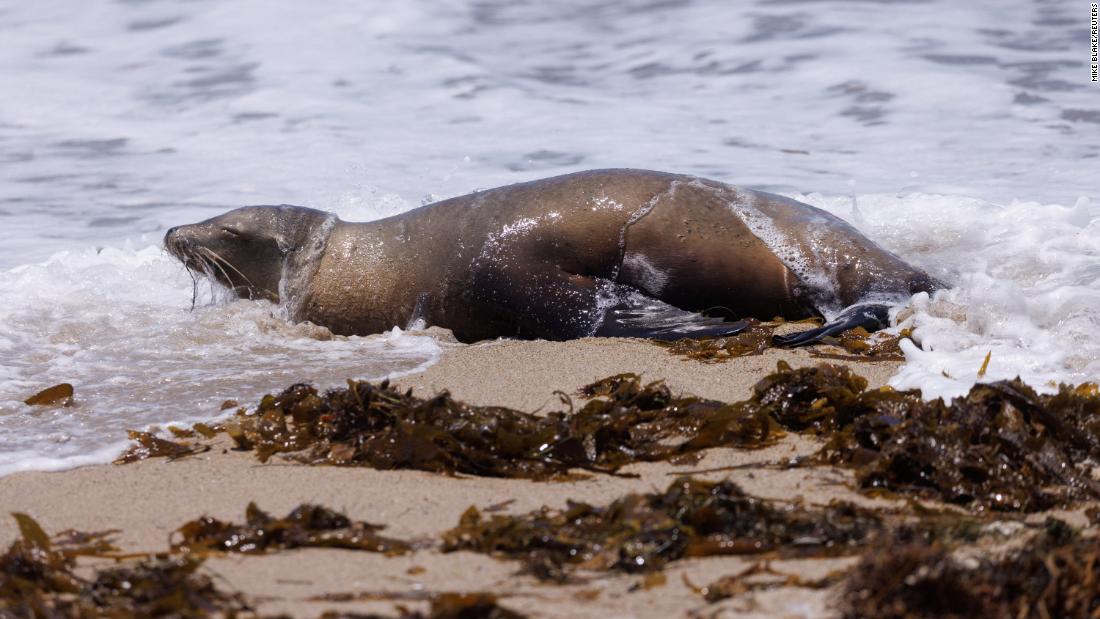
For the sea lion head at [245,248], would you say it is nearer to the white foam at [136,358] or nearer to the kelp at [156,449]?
the white foam at [136,358]

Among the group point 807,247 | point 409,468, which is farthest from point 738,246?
point 409,468

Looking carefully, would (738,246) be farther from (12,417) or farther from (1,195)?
(1,195)

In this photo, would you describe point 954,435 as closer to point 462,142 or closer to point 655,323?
point 655,323

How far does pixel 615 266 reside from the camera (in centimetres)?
635

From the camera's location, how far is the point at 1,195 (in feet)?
39.3

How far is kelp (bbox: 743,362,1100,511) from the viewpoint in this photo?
10.3 ft

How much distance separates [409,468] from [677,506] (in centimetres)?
112

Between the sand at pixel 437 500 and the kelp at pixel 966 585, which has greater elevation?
the kelp at pixel 966 585

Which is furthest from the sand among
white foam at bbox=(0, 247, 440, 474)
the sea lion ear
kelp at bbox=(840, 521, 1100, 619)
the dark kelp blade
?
the sea lion ear

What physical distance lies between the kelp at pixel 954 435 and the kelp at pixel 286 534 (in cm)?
128

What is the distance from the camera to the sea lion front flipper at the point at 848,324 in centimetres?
539

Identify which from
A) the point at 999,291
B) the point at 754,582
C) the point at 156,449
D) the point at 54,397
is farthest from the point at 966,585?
the point at 54,397

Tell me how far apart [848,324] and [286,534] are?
3319 mm

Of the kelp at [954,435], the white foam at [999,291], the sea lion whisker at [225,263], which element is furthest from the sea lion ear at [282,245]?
the kelp at [954,435]
